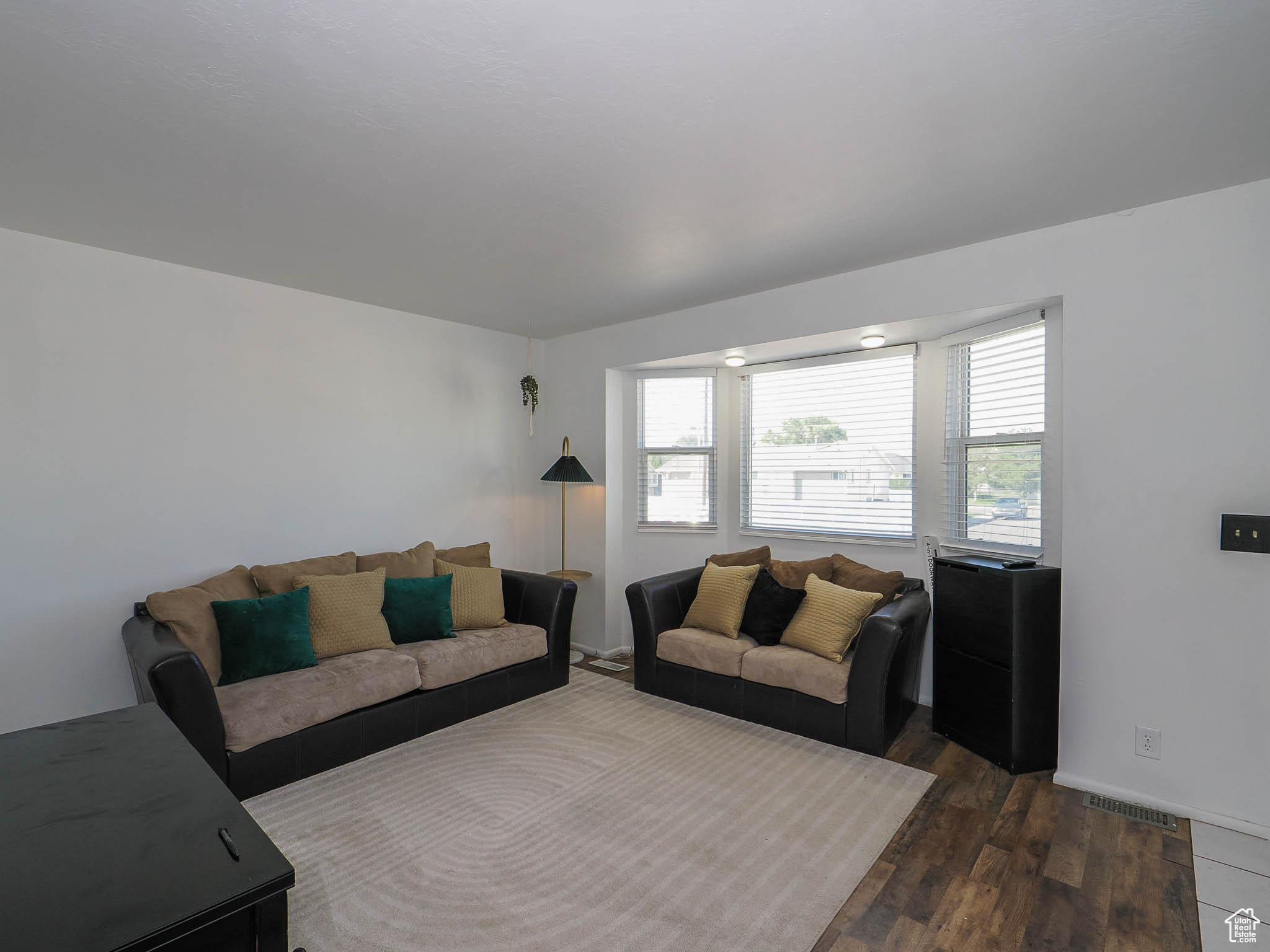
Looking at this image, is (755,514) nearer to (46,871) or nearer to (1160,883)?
(1160,883)

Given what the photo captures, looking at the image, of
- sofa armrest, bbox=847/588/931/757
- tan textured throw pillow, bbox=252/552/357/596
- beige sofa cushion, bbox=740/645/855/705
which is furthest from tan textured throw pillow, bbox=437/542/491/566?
sofa armrest, bbox=847/588/931/757

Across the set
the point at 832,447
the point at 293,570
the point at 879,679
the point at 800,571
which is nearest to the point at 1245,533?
the point at 879,679

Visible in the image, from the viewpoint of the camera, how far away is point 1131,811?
2.70 m

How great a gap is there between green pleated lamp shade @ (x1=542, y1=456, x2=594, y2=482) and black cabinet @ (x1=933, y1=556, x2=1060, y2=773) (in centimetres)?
260

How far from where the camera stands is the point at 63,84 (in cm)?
183

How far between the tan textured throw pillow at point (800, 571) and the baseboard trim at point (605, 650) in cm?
155

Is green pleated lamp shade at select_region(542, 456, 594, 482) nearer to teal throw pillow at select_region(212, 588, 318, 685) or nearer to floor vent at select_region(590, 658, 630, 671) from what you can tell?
floor vent at select_region(590, 658, 630, 671)

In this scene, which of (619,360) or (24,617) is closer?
(24,617)

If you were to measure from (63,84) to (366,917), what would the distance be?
2702 mm

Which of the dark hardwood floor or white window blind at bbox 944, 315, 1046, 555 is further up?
white window blind at bbox 944, 315, 1046, 555

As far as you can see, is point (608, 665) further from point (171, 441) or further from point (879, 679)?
point (171, 441)

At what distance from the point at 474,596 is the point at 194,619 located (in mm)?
1524

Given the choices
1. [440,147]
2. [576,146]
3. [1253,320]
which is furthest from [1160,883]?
[440,147]

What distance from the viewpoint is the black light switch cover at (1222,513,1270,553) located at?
2449 millimetres
